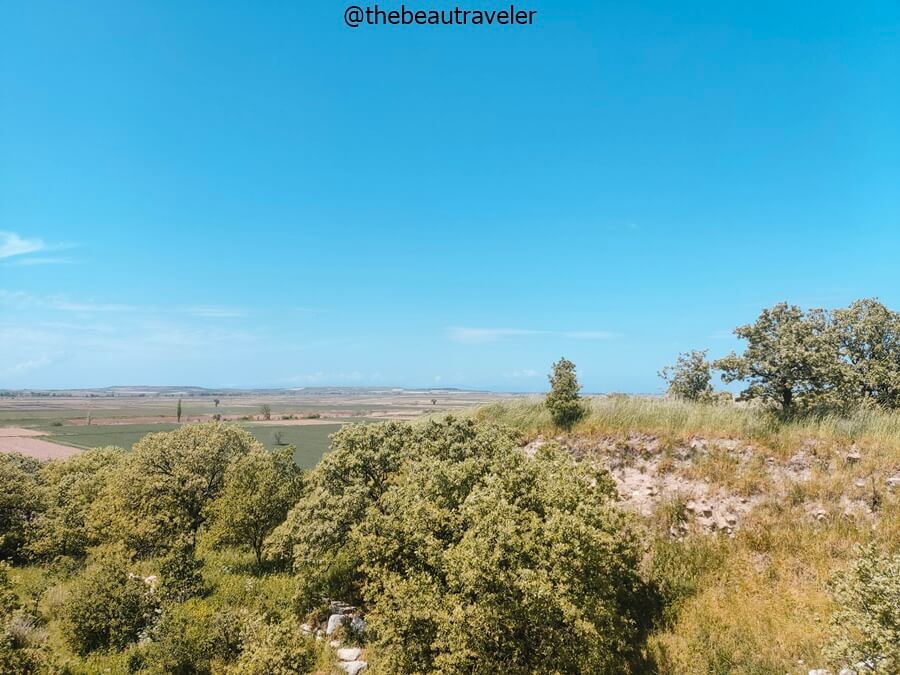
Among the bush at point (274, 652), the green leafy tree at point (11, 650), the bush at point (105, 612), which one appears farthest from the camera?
the bush at point (105, 612)

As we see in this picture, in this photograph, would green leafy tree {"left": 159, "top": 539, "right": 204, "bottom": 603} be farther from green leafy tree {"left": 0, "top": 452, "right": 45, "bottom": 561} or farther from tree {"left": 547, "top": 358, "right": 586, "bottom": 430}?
tree {"left": 547, "top": 358, "right": 586, "bottom": 430}

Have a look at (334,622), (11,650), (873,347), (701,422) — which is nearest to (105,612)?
(11,650)

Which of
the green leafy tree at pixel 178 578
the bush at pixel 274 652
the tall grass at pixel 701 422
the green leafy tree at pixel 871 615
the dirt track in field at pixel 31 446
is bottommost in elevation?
the dirt track in field at pixel 31 446

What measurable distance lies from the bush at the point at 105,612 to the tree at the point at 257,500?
6602 mm

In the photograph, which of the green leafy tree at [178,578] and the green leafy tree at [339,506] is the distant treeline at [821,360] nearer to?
the green leafy tree at [339,506]

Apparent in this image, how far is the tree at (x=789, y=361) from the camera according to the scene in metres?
23.0

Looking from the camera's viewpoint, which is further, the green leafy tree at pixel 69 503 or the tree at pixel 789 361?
the green leafy tree at pixel 69 503

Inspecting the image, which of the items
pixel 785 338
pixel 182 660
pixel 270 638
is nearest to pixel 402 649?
pixel 270 638

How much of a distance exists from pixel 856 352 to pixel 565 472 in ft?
76.3

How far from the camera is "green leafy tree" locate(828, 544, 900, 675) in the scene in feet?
34.5

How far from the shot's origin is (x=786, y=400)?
81.5 ft

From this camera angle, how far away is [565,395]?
103 feet

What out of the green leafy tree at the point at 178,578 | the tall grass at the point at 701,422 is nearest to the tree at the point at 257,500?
the green leafy tree at the point at 178,578

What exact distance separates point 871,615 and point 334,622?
22.5 m
